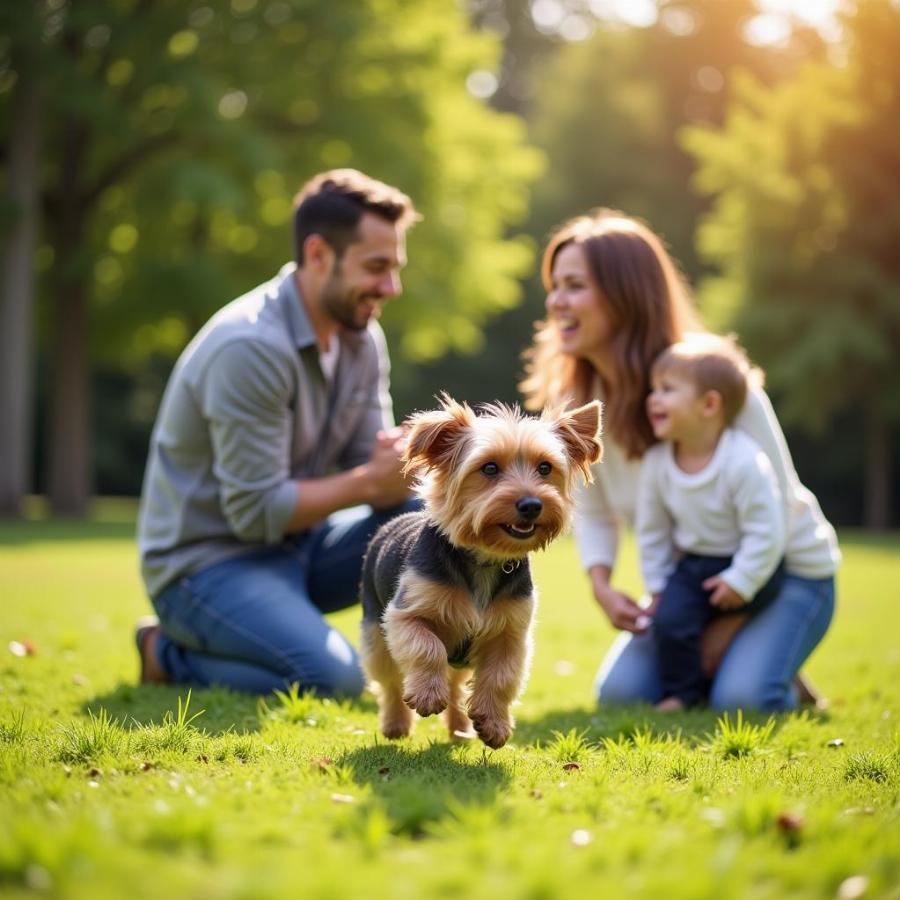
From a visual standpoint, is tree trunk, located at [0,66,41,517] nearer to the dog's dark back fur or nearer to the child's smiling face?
the child's smiling face

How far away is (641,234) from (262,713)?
11.1ft

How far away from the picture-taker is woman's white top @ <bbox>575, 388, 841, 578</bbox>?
595 centimetres

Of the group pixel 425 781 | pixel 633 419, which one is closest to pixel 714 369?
pixel 633 419

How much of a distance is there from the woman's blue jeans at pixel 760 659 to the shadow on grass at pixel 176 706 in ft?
6.54

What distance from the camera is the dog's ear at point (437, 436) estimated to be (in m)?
4.40

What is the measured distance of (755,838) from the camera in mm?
3062

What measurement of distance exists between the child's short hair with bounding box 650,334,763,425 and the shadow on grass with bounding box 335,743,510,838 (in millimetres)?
2412

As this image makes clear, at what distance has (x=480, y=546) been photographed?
171 inches

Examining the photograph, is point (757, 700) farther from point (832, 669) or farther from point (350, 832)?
point (350, 832)

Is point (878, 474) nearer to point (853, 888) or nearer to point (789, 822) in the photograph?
point (789, 822)

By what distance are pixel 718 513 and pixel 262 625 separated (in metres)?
2.50

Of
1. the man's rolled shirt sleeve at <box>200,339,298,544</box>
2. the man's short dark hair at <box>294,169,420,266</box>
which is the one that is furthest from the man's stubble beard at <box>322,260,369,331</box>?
the man's rolled shirt sleeve at <box>200,339,298,544</box>

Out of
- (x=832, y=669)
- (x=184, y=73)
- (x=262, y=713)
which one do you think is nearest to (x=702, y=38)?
(x=184, y=73)

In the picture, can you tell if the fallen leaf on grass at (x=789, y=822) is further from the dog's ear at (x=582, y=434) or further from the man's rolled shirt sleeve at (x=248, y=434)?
the man's rolled shirt sleeve at (x=248, y=434)
